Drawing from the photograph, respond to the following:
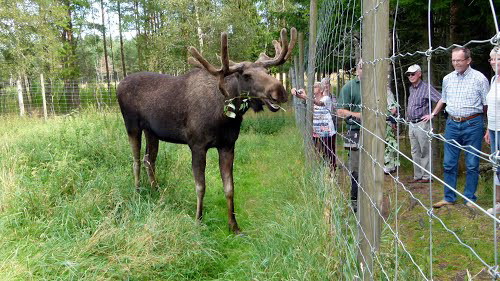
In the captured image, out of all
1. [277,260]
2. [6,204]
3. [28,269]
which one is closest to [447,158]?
[277,260]

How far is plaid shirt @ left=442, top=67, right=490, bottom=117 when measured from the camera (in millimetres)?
3922

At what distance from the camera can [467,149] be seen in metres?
4.55

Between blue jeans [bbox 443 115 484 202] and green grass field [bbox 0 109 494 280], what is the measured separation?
345mm

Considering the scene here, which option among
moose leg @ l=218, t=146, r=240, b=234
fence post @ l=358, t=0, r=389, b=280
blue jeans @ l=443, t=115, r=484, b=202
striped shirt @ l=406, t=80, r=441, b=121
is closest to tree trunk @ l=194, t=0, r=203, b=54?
striped shirt @ l=406, t=80, r=441, b=121

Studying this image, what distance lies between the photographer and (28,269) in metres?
3.14

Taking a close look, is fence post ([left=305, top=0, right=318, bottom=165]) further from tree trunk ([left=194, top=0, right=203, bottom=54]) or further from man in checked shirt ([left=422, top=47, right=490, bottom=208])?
tree trunk ([left=194, top=0, right=203, bottom=54])

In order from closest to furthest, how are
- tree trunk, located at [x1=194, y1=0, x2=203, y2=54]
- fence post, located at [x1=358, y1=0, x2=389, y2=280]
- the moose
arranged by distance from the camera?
fence post, located at [x1=358, y1=0, x2=389, y2=280] → the moose → tree trunk, located at [x1=194, y1=0, x2=203, y2=54]

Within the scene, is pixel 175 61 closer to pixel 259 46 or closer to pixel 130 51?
pixel 259 46

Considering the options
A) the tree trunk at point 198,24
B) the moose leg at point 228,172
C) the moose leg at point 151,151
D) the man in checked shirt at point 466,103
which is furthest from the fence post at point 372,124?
the tree trunk at point 198,24

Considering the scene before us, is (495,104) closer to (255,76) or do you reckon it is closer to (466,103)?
(255,76)

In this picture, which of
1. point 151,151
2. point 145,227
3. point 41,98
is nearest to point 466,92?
point 145,227

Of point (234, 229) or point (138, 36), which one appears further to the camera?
point (138, 36)

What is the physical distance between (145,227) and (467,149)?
12.0 ft

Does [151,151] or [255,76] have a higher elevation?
[255,76]
